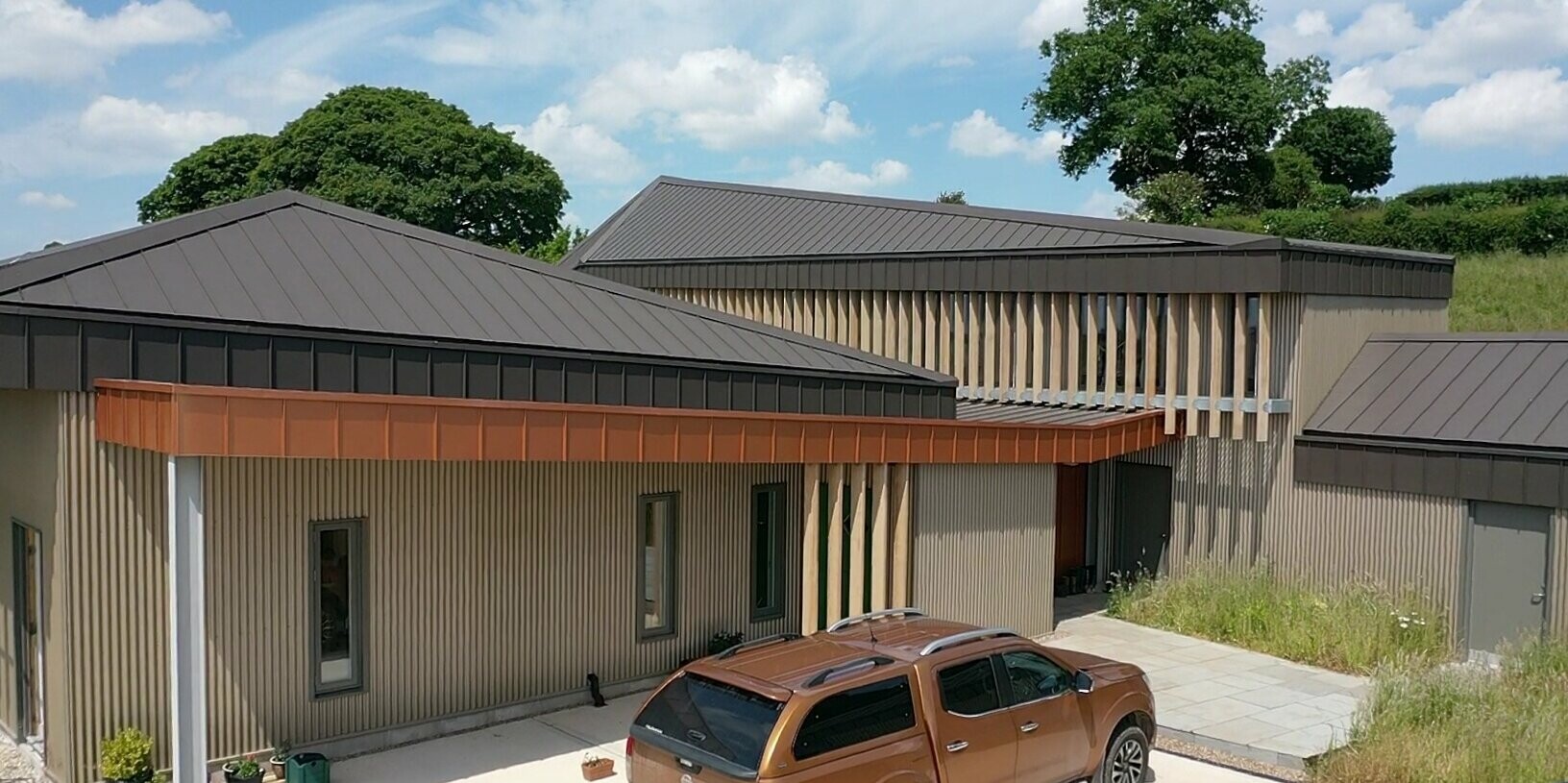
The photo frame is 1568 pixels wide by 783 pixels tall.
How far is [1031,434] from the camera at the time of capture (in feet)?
49.2

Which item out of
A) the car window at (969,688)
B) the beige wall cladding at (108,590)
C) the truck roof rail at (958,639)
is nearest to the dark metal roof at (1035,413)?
the truck roof rail at (958,639)

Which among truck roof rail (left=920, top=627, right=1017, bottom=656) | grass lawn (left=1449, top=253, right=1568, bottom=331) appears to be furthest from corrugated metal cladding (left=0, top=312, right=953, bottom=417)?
grass lawn (left=1449, top=253, right=1568, bottom=331)

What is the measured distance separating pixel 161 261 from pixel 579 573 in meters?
4.89

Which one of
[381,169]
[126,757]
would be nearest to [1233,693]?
[126,757]

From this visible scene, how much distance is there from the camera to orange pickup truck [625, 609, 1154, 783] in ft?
26.2

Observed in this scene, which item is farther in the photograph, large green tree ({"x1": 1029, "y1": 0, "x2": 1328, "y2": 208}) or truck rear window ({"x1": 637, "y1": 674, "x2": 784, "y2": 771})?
large green tree ({"x1": 1029, "y1": 0, "x2": 1328, "y2": 208})

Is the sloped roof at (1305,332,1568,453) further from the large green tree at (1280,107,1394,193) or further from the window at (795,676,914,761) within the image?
the large green tree at (1280,107,1394,193)

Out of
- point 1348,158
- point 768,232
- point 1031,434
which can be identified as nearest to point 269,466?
point 1031,434

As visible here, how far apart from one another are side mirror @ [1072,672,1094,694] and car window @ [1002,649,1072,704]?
0.04 m

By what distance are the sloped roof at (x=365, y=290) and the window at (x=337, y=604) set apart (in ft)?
6.26

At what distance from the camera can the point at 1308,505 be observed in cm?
1653

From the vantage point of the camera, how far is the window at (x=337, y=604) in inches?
441

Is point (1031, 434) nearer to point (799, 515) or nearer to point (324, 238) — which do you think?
point (799, 515)

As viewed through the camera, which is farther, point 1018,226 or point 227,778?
point 1018,226
